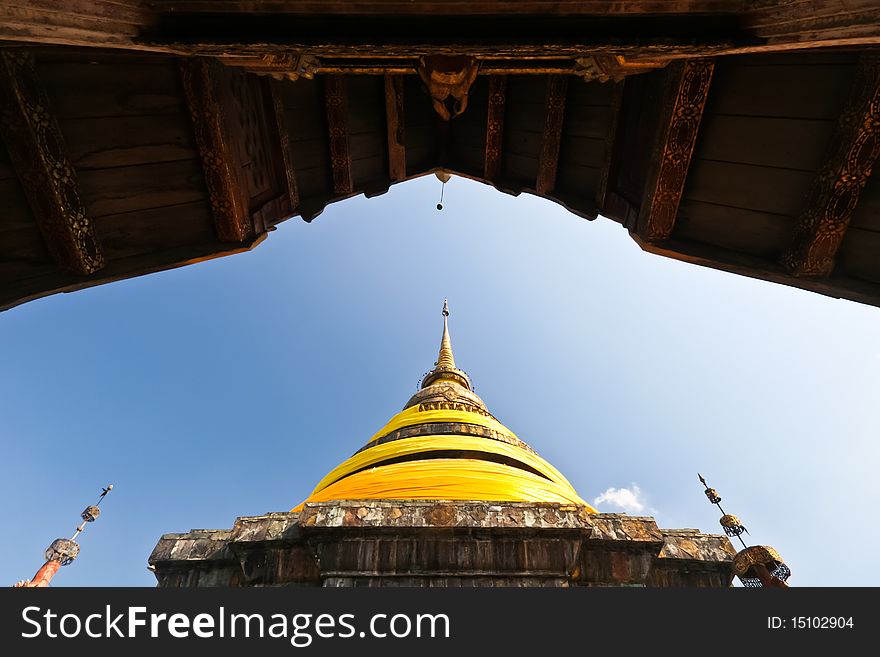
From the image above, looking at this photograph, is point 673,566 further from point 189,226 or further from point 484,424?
point 189,226

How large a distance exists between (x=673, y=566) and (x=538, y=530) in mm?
2029

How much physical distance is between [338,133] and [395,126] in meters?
0.61

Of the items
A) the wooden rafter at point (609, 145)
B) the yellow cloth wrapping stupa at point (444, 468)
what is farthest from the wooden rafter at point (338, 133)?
the yellow cloth wrapping stupa at point (444, 468)

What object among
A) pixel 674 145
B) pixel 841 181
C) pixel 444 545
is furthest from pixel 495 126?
pixel 444 545

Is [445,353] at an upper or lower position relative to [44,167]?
upper

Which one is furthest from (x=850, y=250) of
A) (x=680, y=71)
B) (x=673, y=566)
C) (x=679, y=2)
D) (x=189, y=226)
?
(x=189, y=226)

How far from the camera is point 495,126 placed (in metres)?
4.64

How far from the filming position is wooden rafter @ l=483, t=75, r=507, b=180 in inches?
175

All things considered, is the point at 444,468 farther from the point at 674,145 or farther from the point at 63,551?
the point at 63,551

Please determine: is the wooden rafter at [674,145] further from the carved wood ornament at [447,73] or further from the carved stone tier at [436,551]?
the carved stone tier at [436,551]

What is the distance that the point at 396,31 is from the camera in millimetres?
2547

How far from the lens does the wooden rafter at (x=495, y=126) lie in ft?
14.6

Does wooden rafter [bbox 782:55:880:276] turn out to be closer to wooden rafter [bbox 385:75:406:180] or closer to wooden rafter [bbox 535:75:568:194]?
wooden rafter [bbox 535:75:568:194]

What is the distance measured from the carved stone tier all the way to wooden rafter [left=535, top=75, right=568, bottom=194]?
3.44 metres
